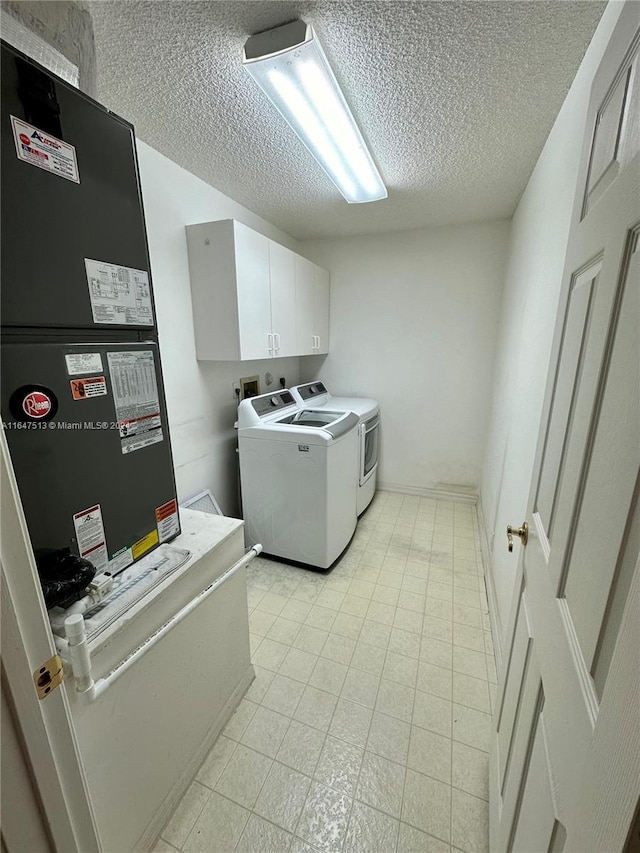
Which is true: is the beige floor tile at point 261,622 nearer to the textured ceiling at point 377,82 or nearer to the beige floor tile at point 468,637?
the beige floor tile at point 468,637

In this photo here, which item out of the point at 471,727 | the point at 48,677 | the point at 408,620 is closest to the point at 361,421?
the point at 408,620

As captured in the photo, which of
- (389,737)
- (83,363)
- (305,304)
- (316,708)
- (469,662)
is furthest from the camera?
(305,304)

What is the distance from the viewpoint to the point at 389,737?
1372 millimetres

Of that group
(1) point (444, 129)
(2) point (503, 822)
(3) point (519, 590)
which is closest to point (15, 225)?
(3) point (519, 590)

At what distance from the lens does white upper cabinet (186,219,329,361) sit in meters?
→ 2.00

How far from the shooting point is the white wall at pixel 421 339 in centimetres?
292

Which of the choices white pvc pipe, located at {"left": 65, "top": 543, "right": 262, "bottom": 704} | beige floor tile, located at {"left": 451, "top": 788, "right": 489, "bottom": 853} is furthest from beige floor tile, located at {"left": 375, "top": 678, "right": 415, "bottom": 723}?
white pvc pipe, located at {"left": 65, "top": 543, "right": 262, "bottom": 704}

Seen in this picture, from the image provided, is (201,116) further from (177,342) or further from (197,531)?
(197,531)

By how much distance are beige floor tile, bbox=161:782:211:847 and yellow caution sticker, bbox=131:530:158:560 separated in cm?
91

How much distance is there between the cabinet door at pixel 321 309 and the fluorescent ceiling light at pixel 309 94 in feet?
3.82

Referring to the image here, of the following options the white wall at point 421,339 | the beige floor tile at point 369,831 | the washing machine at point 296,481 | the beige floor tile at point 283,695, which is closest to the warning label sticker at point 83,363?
the washing machine at point 296,481

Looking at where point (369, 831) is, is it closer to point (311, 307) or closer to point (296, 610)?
point (296, 610)

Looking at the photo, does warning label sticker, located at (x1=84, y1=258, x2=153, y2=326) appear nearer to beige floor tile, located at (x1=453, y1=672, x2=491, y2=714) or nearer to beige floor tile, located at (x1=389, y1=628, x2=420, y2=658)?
beige floor tile, located at (x1=389, y1=628, x2=420, y2=658)

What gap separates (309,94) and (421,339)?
7.11 feet
